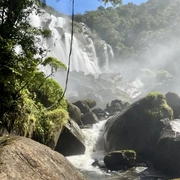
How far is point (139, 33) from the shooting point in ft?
325

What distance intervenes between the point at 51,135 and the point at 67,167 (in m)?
5.17

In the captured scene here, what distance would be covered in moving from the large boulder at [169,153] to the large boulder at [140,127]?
5.28 ft

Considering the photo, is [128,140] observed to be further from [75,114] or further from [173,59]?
[173,59]

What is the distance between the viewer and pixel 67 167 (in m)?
5.98

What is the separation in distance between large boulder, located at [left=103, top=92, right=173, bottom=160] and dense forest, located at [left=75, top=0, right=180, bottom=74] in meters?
57.6

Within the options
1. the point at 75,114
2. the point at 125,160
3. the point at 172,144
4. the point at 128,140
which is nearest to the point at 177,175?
the point at 172,144

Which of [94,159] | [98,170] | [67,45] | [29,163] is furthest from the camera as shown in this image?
[67,45]

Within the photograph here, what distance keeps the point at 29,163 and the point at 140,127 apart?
14257 mm

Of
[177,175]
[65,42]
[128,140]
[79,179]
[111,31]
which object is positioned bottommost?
[177,175]

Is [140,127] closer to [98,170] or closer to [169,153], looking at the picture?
[169,153]

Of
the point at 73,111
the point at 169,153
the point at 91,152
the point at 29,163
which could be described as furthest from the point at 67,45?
the point at 29,163

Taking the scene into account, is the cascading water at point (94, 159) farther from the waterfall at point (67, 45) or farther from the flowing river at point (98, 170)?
the waterfall at point (67, 45)

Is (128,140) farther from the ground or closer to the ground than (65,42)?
closer to the ground

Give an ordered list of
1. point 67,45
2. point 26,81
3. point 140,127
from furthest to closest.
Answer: point 67,45 → point 140,127 → point 26,81
